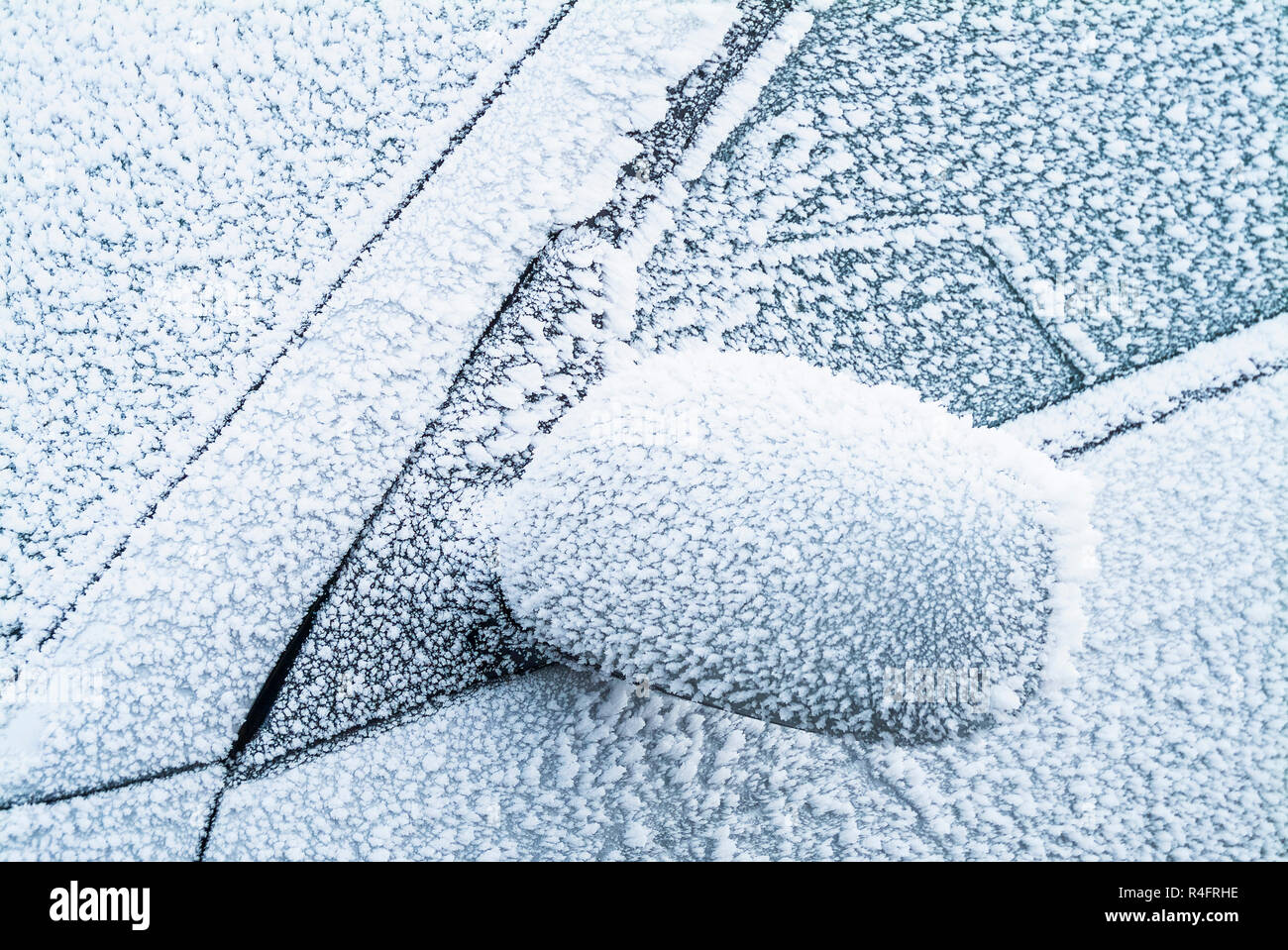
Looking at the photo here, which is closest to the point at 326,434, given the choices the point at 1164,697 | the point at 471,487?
the point at 471,487

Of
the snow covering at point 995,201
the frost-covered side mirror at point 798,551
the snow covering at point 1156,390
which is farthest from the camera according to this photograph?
the snow covering at point 1156,390

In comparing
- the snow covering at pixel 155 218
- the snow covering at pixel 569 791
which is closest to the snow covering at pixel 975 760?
the snow covering at pixel 569 791

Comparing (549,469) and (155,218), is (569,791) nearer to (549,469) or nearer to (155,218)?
(549,469)

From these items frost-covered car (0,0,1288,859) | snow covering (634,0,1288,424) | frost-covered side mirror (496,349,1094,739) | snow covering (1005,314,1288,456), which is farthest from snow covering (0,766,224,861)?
snow covering (1005,314,1288,456)

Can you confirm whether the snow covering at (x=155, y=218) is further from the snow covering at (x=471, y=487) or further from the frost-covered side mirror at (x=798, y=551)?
the frost-covered side mirror at (x=798, y=551)

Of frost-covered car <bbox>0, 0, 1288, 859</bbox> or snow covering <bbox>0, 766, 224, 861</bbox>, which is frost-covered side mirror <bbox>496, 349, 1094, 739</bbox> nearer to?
frost-covered car <bbox>0, 0, 1288, 859</bbox>

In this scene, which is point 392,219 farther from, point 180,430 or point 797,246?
point 797,246

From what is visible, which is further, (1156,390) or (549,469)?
(1156,390)
